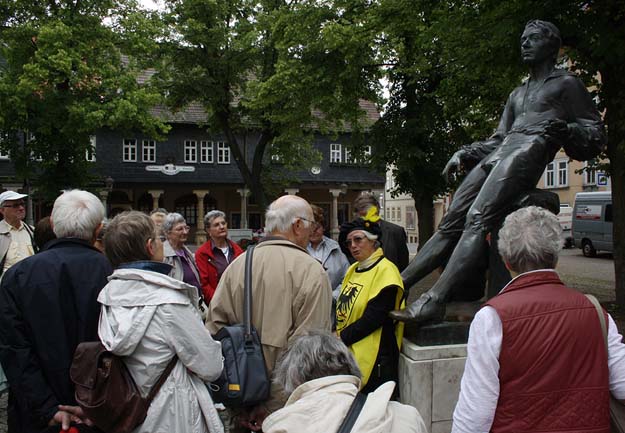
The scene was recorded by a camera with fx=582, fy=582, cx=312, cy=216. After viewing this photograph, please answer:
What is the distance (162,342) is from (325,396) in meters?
0.89

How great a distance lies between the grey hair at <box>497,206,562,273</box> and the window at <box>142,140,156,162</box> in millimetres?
30904

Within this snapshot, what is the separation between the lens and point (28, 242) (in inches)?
211

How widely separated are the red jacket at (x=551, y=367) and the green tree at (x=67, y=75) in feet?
62.4

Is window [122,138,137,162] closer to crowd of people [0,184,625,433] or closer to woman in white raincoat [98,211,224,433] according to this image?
crowd of people [0,184,625,433]

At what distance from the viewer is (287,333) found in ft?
8.50

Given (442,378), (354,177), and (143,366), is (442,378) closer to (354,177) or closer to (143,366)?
(143,366)

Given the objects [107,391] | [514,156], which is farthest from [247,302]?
[514,156]

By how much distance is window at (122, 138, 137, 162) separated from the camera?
3089cm

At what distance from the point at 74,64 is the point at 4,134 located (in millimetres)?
5056

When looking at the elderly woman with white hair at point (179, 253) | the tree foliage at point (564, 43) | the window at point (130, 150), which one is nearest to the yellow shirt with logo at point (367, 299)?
the elderly woman with white hair at point (179, 253)

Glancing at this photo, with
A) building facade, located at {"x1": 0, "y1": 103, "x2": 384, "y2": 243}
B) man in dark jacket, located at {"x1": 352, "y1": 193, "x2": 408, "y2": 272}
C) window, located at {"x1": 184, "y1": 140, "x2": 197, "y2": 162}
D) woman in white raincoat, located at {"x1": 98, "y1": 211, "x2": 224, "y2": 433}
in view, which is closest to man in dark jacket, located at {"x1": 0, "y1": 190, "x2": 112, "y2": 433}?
woman in white raincoat, located at {"x1": 98, "y1": 211, "x2": 224, "y2": 433}

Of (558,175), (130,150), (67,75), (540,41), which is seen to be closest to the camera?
(540,41)

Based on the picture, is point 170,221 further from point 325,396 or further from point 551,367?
point 551,367

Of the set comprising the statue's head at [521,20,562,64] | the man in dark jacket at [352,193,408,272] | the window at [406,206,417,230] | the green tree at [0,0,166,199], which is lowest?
the window at [406,206,417,230]
